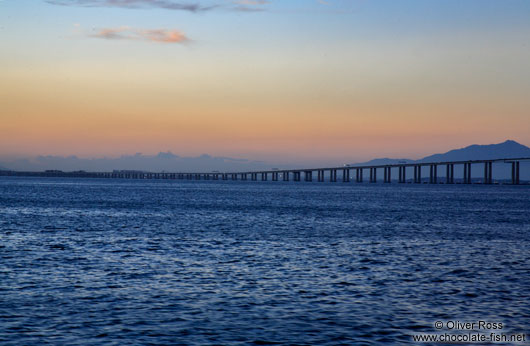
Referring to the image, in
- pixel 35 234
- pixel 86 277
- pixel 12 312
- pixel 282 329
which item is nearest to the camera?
pixel 282 329

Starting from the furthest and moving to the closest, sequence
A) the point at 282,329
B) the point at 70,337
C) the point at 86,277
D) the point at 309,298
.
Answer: the point at 86,277 < the point at 309,298 < the point at 282,329 < the point at 70,337

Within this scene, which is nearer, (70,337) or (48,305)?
(70,337)

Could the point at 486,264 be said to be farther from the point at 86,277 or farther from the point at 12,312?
the point at 12,312

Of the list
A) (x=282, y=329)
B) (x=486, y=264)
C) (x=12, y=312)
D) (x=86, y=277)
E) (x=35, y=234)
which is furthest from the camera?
(x=35, y=234)

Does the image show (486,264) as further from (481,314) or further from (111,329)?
(111,329)

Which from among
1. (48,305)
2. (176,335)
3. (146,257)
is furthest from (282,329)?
(146,257)

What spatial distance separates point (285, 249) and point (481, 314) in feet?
52.4

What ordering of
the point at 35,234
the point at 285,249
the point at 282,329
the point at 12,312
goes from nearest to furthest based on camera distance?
the point at 282,329
the point at 12,312
the point at 285,249
the point at 35,234

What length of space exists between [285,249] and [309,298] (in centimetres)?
1333

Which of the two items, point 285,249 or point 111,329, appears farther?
point 285,249

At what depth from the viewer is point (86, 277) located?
73.4 feet

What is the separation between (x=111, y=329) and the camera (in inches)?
594

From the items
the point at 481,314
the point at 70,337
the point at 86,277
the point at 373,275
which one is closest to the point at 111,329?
the point at 70,337

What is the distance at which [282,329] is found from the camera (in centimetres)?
1526
